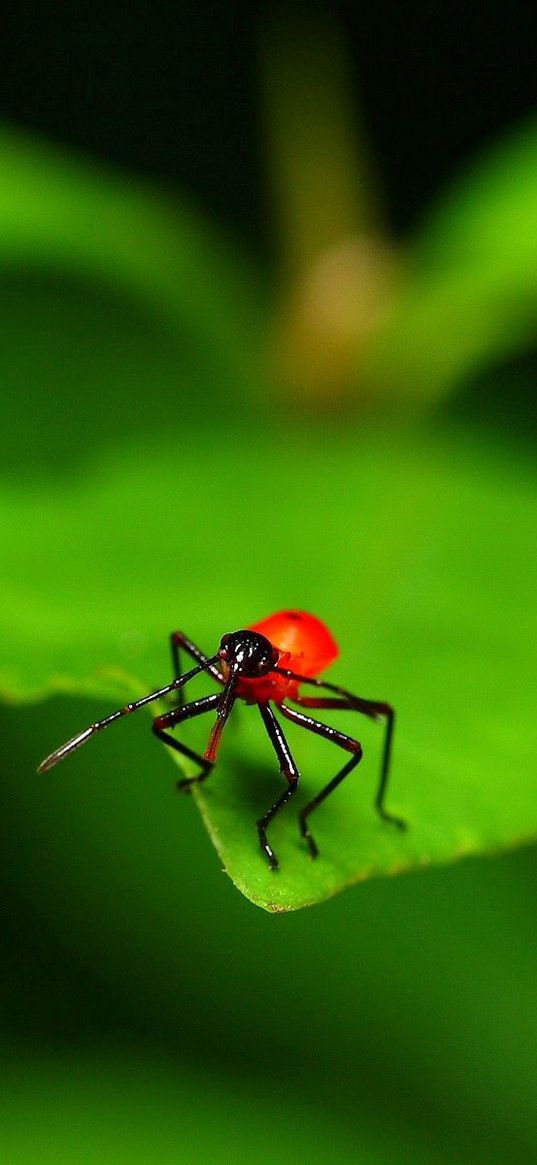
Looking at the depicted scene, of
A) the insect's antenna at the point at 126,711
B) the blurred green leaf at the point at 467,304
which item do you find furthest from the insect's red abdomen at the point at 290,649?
the blurred green leaf at the point at 467,304

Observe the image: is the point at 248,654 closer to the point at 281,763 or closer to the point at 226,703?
the point at 226,703

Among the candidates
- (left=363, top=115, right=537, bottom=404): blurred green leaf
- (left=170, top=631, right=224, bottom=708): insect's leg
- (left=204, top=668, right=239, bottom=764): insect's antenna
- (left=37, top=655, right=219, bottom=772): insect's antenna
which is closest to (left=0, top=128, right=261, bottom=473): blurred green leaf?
(left=363, top=115, right=537, bottom=404): blurred green leaf

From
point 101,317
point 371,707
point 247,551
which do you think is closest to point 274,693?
point 371,707

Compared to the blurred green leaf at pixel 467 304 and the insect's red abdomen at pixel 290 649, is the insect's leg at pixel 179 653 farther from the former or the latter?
the blurred green leaf at pixel 467 304

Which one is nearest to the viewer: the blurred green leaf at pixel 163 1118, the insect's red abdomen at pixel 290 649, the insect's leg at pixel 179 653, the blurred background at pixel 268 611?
the insect's red abdomen at pixel 290 649

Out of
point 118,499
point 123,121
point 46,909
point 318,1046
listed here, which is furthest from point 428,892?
point 123,121

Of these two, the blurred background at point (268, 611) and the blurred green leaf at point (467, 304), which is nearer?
the blurred background at point (268, 611)
